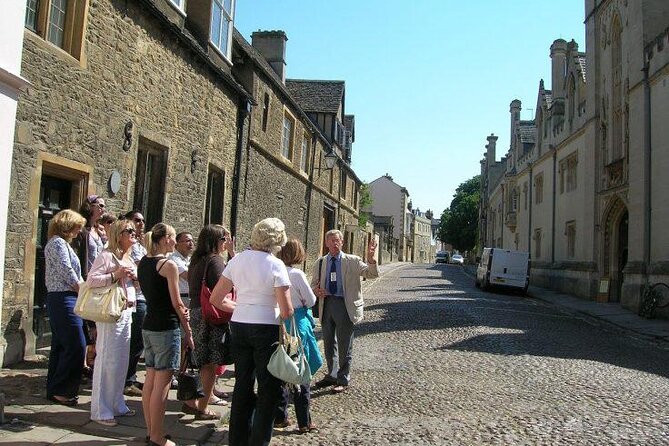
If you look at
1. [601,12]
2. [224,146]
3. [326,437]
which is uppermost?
[601,12]

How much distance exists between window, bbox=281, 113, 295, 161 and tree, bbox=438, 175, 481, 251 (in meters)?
56.2

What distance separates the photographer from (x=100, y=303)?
4.70m

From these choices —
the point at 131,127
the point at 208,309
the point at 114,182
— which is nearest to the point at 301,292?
the point at 208,309

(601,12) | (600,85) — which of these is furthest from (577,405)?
(601,12)

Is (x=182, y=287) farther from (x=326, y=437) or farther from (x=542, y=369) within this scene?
(x=542, y=369)

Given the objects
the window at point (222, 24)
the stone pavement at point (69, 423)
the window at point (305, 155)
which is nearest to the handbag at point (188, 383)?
the stone pavement at point (69, 423)

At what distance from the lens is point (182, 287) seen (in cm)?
620

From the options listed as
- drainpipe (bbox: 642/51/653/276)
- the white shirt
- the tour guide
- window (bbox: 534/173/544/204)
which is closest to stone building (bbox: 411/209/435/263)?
window (bbox: 534/173/544/204)

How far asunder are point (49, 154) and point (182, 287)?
8.33 feet

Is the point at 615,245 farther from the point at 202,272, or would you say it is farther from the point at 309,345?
the point at 202,272

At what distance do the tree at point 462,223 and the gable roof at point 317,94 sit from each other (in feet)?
154

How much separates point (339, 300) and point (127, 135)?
4419mm

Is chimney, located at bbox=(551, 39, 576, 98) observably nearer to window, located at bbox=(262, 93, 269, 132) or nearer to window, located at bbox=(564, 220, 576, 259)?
window, located at bbox=(564, 220, 576, 259)

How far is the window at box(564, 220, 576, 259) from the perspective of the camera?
84.0 ft
